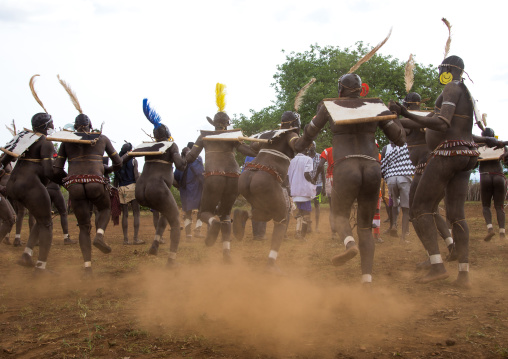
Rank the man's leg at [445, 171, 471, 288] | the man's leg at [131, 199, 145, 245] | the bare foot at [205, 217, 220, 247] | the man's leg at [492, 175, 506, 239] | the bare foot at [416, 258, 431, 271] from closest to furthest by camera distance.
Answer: the man's leg at [445, 171, 471, 288], the bare foot at [416, 258, 431, 271], the bare foot at [205, 217, 220, 247], the man's leg at [492, 175, 506, 239], the man's leg at [131, 199, 145, 245]

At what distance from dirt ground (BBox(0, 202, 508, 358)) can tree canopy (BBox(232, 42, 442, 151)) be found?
22.6 metres

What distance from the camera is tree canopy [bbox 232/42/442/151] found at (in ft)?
98.8

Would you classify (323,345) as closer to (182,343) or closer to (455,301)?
(182,343)

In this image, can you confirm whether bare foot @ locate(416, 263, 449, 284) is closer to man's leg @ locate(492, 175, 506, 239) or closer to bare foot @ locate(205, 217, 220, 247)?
bare foot @ locate(205, 217, 220, 247)

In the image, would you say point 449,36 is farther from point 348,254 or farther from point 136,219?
point 136,219

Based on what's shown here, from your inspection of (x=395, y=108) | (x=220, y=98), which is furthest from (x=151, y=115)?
(x=395, y=108)

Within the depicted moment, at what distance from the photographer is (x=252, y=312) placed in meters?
4.36

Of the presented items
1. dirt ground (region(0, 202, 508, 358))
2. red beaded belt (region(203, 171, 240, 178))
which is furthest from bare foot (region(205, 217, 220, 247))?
red beaded belt (region(203, 171, 240, 178))

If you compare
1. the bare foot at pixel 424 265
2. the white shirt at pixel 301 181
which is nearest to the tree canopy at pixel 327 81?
the white shirt at pixel 301 181

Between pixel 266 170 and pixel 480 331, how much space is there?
324 centimetres

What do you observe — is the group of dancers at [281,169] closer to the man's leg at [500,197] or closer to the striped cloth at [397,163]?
the striped cloth at [397,163]

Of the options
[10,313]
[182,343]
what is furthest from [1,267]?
[182,343]

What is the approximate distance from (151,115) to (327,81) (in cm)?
2594

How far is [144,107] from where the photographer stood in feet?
24.0
